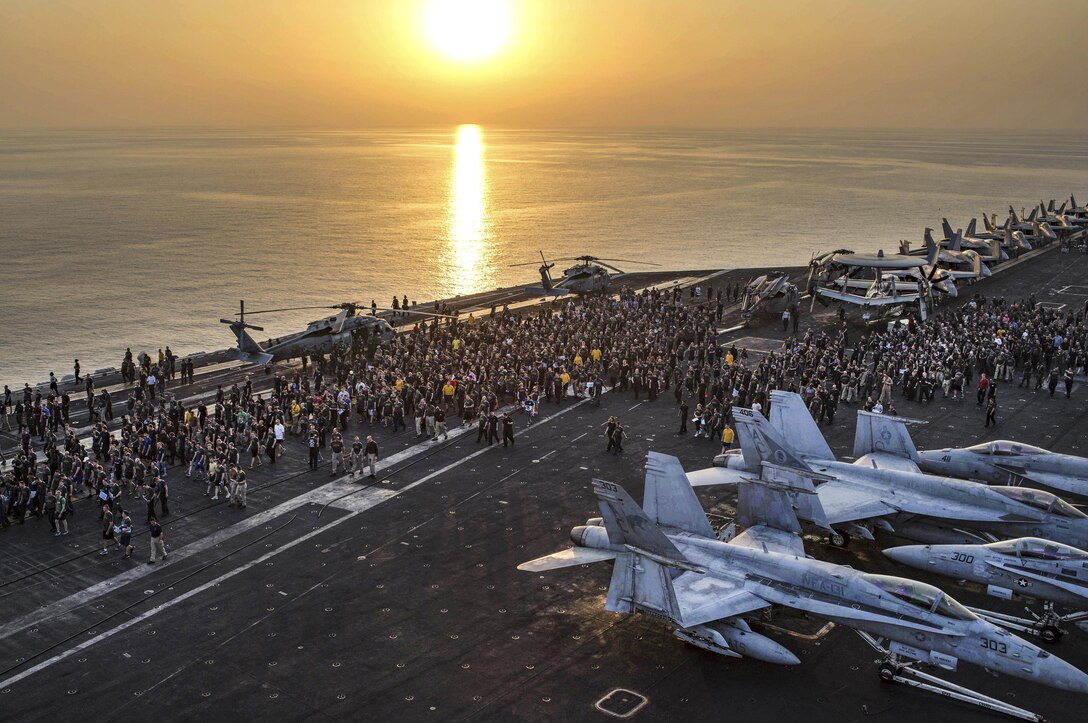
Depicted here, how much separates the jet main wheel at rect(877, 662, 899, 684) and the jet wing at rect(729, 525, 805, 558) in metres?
3.37

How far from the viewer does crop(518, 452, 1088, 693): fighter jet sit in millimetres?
18578

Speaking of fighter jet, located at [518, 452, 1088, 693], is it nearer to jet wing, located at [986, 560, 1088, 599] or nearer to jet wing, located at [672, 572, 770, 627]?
jet wing, located at [672, 572, 770, 627]

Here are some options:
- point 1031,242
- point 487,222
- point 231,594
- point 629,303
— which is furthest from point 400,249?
point 231,594

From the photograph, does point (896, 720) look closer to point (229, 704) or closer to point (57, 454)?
point (229, 704)

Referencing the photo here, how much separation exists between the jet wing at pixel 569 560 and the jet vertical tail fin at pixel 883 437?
40.0 ft

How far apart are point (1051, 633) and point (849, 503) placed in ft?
20.2

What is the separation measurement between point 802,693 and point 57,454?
88.2 ft

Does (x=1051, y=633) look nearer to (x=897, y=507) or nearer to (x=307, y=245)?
(x=897, y=507)

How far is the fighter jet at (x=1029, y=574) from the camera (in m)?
20.8

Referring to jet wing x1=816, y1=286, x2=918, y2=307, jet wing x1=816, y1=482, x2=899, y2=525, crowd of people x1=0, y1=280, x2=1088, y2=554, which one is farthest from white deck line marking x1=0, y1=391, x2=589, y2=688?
jet wing x1=816, y1=286, x2=918, y2=307

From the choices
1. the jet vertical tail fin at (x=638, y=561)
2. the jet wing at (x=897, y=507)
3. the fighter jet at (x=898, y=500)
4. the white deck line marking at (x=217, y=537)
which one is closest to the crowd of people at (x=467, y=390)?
the white deck line marking at (x=217, y=537)

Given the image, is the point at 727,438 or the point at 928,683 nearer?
the point at 928,683

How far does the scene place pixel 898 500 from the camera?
2545 centimetres

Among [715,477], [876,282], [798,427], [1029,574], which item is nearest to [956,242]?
[876,282]
